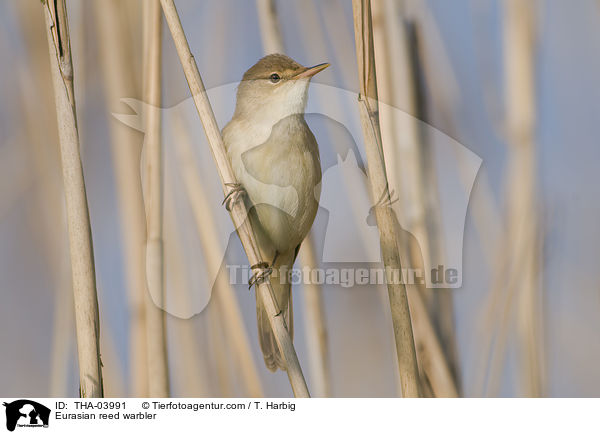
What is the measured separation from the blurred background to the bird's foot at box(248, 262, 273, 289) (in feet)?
0.15

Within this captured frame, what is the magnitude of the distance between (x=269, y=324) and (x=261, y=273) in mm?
105

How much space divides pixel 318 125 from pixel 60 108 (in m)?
0.49

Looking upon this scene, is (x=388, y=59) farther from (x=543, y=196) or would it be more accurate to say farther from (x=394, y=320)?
(x=394, y=320)

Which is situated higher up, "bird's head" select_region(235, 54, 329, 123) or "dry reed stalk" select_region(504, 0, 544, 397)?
"bird's head" select_region(235, 54, 329, 123)

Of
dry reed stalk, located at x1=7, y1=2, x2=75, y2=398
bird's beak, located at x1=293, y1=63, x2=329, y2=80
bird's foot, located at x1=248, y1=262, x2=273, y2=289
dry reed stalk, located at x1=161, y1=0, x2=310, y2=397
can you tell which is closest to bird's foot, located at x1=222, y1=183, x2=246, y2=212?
dry reed stalk, located at x1=161, y1=0, x2=310, y2=397

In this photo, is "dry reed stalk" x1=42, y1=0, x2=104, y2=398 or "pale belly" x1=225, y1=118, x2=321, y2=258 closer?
"dry reed stalk" x1=42, y1=0, x2=104, y2=398

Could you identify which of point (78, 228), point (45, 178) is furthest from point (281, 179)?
point (45, 178)

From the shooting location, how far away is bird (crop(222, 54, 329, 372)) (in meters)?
1.01

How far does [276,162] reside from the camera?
1041 millimetres

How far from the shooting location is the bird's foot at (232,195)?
101 cm

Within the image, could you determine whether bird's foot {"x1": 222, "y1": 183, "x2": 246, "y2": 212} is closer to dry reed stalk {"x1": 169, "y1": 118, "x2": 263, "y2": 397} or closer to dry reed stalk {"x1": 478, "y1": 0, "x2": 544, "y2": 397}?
dry reed stalk {"x1": 169, "y1": 118, "x2": 263, "y2": 397}

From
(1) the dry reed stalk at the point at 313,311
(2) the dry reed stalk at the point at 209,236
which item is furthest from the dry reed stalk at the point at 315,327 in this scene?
(2) the dry reed stalk at the point at 209,236

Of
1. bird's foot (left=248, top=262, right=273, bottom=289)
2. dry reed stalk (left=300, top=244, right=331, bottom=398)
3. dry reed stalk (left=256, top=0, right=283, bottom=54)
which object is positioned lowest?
dry reed stalk (left=300, top=244, right=331, bottom=398)
